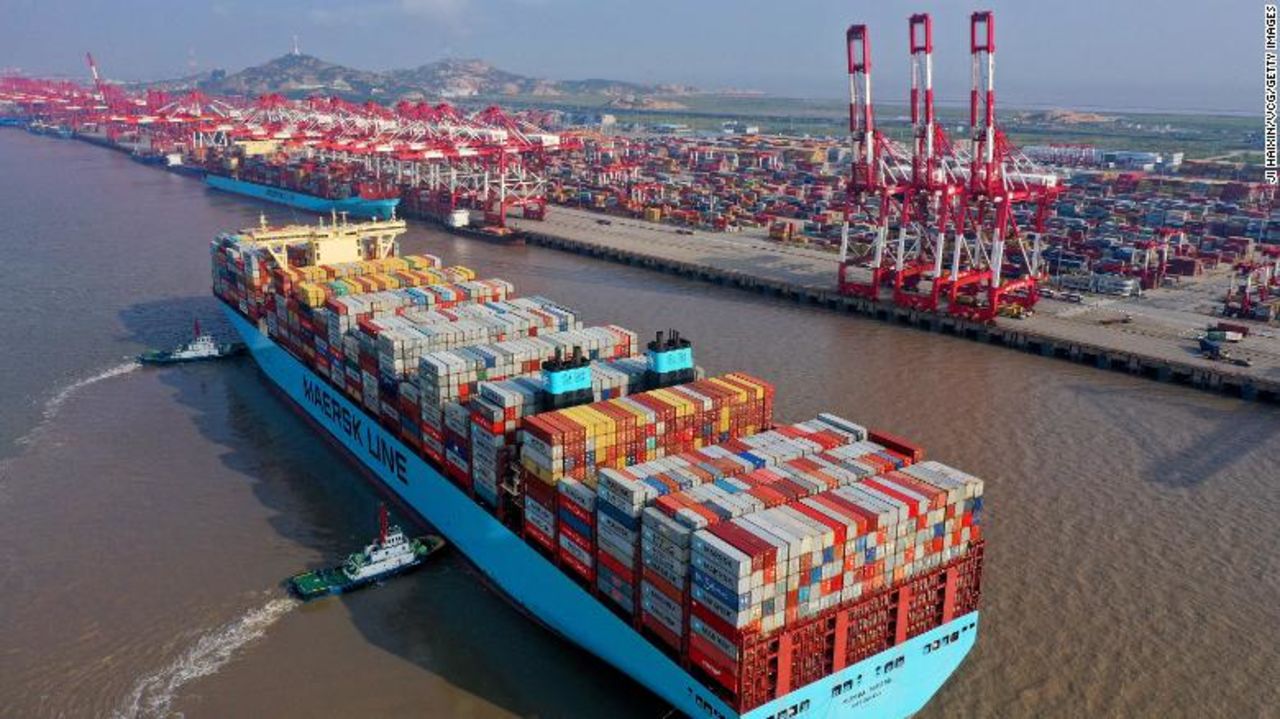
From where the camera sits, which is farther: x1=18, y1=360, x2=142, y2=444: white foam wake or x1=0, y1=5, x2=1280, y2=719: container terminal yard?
x1=18, y1=360, x2=142, y2=444: white foam wake

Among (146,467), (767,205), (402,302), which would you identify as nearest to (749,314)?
(402,302)

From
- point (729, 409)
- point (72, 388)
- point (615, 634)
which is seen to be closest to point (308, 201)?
point (72, 388)

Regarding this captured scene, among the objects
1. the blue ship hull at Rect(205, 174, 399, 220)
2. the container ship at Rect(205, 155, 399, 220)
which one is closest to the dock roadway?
the blue ship hull at Rect(205, 174, 399, 220)

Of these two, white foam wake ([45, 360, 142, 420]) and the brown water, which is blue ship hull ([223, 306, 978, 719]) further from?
white foam wake ([45, 360, 142, 420])

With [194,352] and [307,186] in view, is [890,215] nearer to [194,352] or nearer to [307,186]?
→ [194,352]

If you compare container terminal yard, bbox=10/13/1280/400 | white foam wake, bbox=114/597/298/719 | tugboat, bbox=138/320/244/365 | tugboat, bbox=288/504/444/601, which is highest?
container terminal yard, bbox=10/13/1280/400

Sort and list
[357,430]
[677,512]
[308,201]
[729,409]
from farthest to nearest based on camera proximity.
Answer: [308,201], [357,430], [729,409], [677,512]
